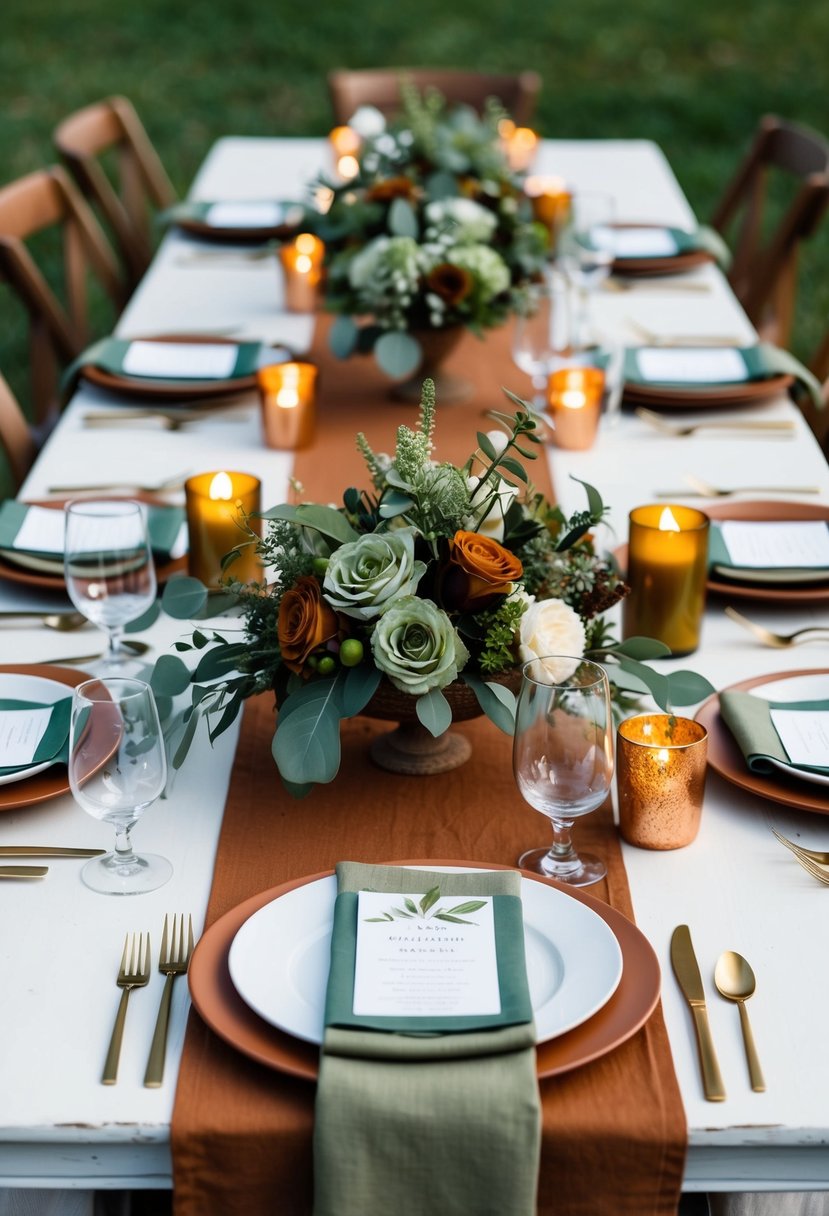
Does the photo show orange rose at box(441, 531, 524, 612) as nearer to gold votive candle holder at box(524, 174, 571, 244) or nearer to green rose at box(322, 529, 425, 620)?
green rose at box(322, 529, 425, 620)

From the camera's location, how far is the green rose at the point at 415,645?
3.87ft

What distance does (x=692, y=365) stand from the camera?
93.6 inches

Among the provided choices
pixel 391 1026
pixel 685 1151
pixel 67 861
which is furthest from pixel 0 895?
pixel 685 1151

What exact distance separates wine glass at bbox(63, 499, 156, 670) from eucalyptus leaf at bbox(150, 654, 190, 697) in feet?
0.59

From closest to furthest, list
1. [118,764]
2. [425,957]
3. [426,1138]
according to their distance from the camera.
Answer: [426,1138]
[425,957]
[118,764]

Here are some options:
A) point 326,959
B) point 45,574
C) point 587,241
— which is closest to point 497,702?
point 326,959

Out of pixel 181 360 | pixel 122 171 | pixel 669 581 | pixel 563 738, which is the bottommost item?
pixel 122 171

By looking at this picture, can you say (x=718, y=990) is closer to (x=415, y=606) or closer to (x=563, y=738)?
(x=563, y=738)

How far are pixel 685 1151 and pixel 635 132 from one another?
6.82 metres

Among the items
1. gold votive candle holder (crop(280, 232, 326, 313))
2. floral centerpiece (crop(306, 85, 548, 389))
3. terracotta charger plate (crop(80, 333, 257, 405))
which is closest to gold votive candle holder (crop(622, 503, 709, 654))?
floral centerpiece (crop(306, 85, 548, 389))

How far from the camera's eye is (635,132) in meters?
7.12

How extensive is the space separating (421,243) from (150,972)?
57.9 inches

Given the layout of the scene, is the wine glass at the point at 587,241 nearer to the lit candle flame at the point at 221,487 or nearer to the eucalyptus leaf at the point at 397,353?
the eucalyptus leaf at the point at 397,353

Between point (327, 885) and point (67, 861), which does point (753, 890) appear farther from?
point (67, 861)
